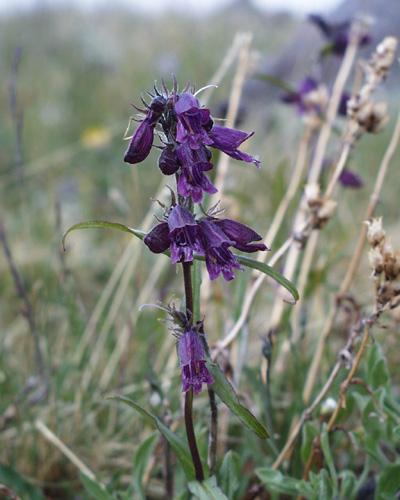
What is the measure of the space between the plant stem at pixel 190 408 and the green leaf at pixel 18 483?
2.43 ft

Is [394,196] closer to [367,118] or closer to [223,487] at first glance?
[367,118]

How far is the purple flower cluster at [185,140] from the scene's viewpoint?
3.65ft

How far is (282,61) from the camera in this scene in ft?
19.6

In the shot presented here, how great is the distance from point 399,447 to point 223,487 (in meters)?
0.64

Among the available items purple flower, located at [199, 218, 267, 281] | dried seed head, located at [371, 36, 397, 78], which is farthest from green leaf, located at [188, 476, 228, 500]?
dried seed head, located at [371, 36, 397, 78]

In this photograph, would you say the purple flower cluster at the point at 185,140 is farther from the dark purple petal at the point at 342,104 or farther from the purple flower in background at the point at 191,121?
the dark purple petal at the point at 342,104

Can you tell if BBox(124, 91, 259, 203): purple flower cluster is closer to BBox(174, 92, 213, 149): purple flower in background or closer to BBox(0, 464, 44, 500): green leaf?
BBox(174, 92, 213, 149): purple flower in background

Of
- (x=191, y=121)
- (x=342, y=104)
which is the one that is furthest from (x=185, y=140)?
(x=342, y=104)

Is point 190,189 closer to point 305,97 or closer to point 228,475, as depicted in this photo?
point 228,475

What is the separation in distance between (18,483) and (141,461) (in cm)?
47

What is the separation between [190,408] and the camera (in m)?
1.30

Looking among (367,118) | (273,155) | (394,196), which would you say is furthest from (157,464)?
(273,155)

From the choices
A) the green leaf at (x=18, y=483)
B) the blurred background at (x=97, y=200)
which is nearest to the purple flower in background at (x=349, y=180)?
the blurred background at (x=97, y=200)

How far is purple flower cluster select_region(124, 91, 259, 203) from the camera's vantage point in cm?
111
